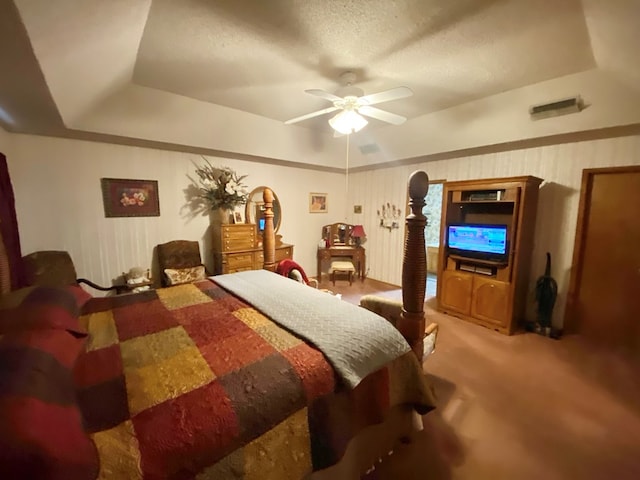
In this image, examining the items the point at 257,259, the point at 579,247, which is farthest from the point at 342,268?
the point at 579,247

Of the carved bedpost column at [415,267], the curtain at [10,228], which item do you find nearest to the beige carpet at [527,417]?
the carved bedpost column at [415,267]

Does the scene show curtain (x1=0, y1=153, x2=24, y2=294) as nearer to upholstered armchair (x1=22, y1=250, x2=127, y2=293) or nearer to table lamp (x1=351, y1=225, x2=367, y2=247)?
upholstered armchair (x1=22, y1=250, x2=127, y2=293)

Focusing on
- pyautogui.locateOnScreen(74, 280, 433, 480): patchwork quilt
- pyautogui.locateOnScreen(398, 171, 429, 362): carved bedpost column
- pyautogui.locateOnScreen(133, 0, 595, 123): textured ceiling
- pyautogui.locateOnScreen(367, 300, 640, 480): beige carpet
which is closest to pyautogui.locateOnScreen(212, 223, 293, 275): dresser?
pyautogui.locateOnScreen(133, 0, 595, 123): textured ceiling

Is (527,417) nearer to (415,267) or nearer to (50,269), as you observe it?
(415,267)

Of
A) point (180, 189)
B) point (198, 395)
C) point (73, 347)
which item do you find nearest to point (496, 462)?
point (198, 395)

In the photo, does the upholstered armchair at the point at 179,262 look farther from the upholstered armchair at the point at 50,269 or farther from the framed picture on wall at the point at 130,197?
the upholstered armchair at the point at 50,269

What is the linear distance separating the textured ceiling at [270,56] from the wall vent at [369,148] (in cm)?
111

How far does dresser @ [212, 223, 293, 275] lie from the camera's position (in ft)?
12.3

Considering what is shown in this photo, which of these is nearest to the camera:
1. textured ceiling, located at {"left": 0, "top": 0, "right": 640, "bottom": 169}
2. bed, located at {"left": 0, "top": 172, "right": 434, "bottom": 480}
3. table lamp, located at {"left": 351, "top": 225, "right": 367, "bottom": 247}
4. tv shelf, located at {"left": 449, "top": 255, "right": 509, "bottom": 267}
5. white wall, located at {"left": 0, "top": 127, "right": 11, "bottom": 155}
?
bed, located at {"left": 0, "top": 172, "right": 434, "bottom": 480}

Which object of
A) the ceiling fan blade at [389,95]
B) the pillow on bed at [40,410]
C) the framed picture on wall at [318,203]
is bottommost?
the pillow on bed at [40,410]

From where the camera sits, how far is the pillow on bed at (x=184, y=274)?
3416mm

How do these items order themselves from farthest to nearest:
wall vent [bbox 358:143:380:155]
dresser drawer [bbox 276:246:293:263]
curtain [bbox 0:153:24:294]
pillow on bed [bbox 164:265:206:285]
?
1. wall vent [bbox 358:143:380:155]
2. dresser drawer [bbox 276:246:293:263]
3. pillow on bed [bbox 164:265:206:285]
4. curtain [bbox 0:153:24:294]

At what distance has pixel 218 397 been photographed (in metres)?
0.99

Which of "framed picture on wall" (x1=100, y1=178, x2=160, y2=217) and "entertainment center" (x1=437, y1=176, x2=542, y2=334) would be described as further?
"framed picture on wall" (x1=100, y1=178, x2=160, y2=217)
